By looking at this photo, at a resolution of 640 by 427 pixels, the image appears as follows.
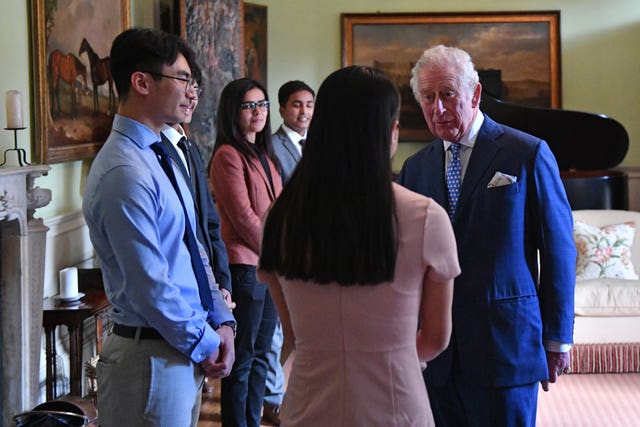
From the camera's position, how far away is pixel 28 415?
3180 millimetres

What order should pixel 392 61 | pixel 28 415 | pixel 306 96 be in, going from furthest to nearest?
pixel 392 61 → pixel 306 96 → pixel 28 415

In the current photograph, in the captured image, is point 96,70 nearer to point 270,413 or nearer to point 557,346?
point 270,413

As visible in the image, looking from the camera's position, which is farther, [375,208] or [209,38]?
[209,38]

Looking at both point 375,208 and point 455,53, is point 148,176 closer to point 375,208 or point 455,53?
point 375,208

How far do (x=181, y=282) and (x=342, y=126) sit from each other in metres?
0.71

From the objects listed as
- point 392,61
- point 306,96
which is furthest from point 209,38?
point 392,61

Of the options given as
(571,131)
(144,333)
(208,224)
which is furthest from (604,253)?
(144,333)

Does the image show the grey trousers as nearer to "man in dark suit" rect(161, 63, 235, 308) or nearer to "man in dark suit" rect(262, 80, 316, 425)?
"man in dark suit" rect(161, 63, 235, 308)

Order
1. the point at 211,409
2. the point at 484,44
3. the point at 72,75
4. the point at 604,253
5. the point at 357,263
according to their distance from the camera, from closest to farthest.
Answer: the point at 357,263 → the point at 72,75 → the point at 211,409 → the point at 604,253 → the point at 484,44

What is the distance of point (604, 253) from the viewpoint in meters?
5.85

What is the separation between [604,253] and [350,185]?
4495mm

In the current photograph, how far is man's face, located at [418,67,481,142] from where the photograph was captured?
258cm

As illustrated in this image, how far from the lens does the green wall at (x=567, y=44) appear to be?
27.5ft

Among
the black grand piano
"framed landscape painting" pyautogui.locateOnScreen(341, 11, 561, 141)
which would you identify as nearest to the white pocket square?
the black grand piano
